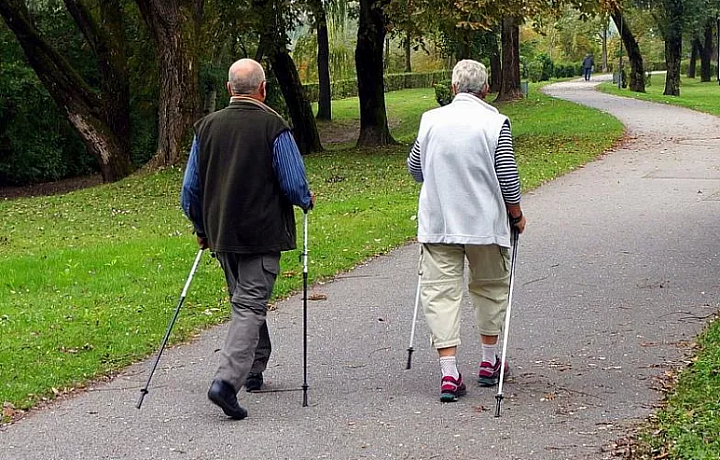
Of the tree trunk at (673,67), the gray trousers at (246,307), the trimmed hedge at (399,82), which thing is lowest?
the trimmed hedge at (399,82)

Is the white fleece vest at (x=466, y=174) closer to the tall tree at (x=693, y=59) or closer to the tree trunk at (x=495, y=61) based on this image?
the tree trunk at (x=495, y=61)

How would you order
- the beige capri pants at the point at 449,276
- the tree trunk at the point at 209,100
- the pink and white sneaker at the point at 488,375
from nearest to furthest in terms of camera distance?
the beige capri pants at the point at 449,276 < the pink and white sneaker at the point at 488,375 < the tree trunk at the point at 209,100

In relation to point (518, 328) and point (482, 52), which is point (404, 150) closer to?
point (518, 328)

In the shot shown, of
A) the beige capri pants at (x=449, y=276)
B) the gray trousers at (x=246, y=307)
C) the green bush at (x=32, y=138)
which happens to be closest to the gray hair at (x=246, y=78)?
the gray trousers at (x=246, y=307)

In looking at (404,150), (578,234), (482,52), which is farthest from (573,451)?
(482,52)

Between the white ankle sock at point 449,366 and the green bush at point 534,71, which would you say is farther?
the green bush at point 534,71

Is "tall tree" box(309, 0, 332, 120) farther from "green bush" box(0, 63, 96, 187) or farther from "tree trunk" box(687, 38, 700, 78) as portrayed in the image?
"tree trunk" box(687, 38, 700, 78)

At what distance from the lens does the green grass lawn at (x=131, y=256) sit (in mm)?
7664

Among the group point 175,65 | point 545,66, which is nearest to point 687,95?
point 545,66

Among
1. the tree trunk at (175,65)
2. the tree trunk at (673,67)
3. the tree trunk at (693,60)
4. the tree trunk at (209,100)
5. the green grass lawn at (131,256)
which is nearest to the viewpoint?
the green grass lawn at (131,256)

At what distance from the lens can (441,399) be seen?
20.1ft

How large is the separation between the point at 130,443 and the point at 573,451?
218cm

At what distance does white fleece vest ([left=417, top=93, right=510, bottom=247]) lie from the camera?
5.99 m

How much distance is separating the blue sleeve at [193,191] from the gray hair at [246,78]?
0.38 metres
